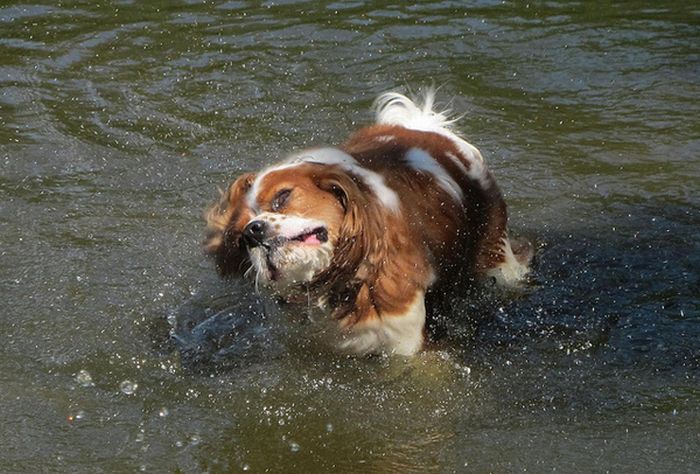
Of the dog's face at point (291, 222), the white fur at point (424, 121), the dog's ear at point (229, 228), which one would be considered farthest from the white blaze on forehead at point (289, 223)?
the white fur at point (424, 121)

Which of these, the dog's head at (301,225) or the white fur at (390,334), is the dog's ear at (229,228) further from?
the white fur at (390,334)

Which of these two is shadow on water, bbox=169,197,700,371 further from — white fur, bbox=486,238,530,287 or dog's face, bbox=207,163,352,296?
dog's face, bbox=207,163,352,296

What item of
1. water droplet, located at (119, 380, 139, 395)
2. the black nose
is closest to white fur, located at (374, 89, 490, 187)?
the black nose

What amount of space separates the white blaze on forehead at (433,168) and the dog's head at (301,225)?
2.35ft

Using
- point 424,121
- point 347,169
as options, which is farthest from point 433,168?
point 424,121

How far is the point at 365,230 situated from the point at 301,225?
288 mm

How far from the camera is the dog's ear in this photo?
15.9ft

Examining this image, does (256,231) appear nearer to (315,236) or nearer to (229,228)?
(315,236)

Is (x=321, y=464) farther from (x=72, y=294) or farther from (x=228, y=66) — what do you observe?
(x=228, y=66)

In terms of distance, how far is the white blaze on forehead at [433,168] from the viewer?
5504mm

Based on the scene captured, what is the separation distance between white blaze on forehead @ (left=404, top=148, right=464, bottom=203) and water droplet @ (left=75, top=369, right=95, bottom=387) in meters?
1.86

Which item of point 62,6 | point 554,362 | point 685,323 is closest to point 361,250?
point 554,362

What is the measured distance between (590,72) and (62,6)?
518 cm

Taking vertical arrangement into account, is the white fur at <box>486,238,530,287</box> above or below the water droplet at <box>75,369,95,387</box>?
above
